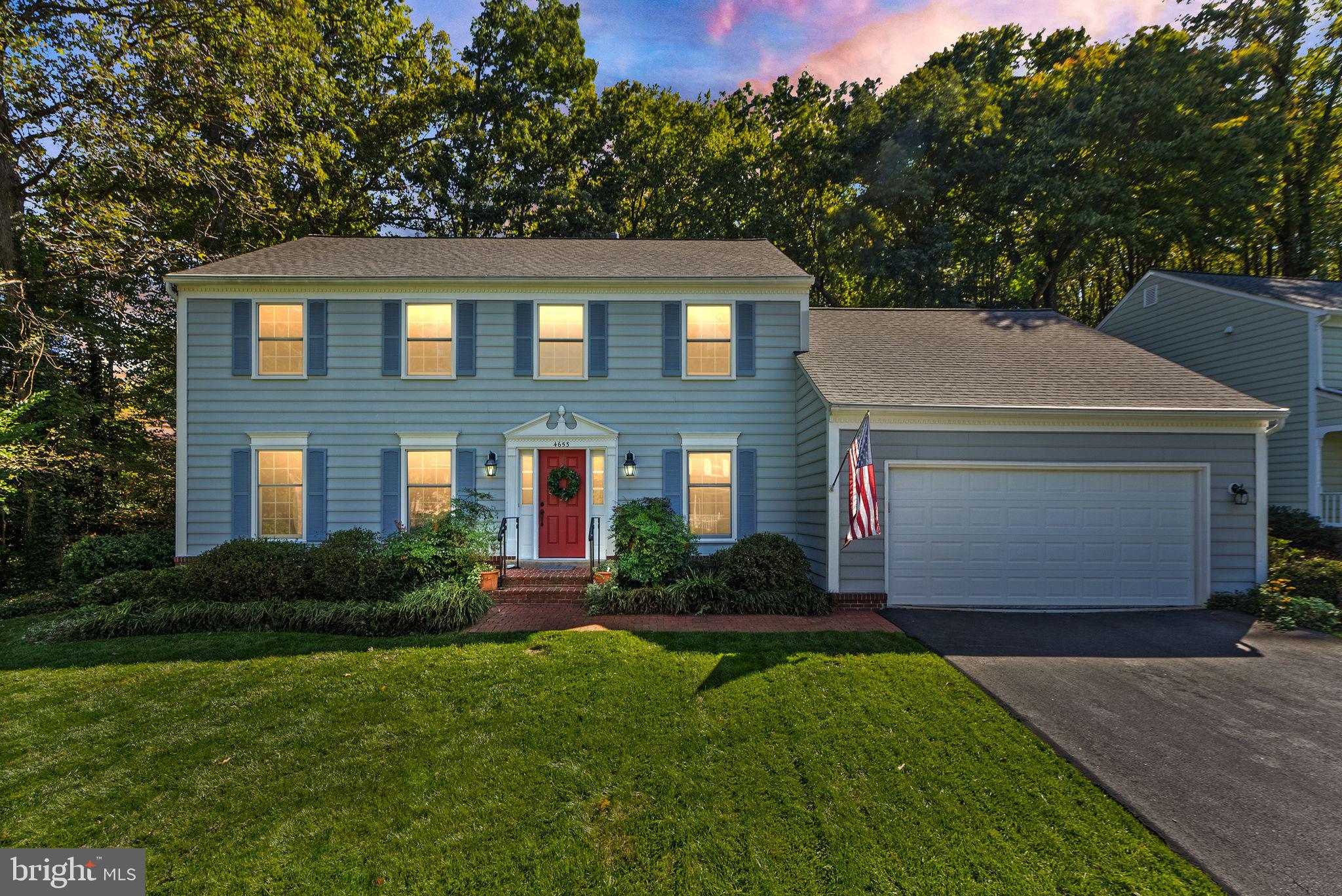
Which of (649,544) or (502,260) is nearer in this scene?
(649,544)

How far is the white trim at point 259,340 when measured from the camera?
933cm

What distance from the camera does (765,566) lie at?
7730 millimetres

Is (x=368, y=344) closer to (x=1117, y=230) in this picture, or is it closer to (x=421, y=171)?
(x=421, y=171)

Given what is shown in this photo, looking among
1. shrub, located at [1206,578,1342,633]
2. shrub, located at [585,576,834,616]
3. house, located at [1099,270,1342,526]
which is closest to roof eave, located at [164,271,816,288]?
shrub, located at [585,576,834,616]

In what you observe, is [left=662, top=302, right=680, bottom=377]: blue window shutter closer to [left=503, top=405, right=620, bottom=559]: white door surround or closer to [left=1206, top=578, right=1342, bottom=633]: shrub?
[left=503, top=405, right=620, bottom=559]: white door surround

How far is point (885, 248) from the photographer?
59.3ft

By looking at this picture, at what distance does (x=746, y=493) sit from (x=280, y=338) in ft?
29.9

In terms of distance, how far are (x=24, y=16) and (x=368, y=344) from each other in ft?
28.9

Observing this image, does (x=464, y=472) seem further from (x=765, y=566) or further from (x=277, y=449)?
(x=765, y=566)

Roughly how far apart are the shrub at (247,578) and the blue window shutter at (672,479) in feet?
18.6

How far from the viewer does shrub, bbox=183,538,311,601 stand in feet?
23.6

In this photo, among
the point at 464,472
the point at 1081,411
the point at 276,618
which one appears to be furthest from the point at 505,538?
the point at 1081,411

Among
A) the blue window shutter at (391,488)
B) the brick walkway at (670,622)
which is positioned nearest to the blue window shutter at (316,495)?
the blue window shutter at (391,488)

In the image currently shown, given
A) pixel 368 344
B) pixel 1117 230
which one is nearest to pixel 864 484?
pixel 368 344
